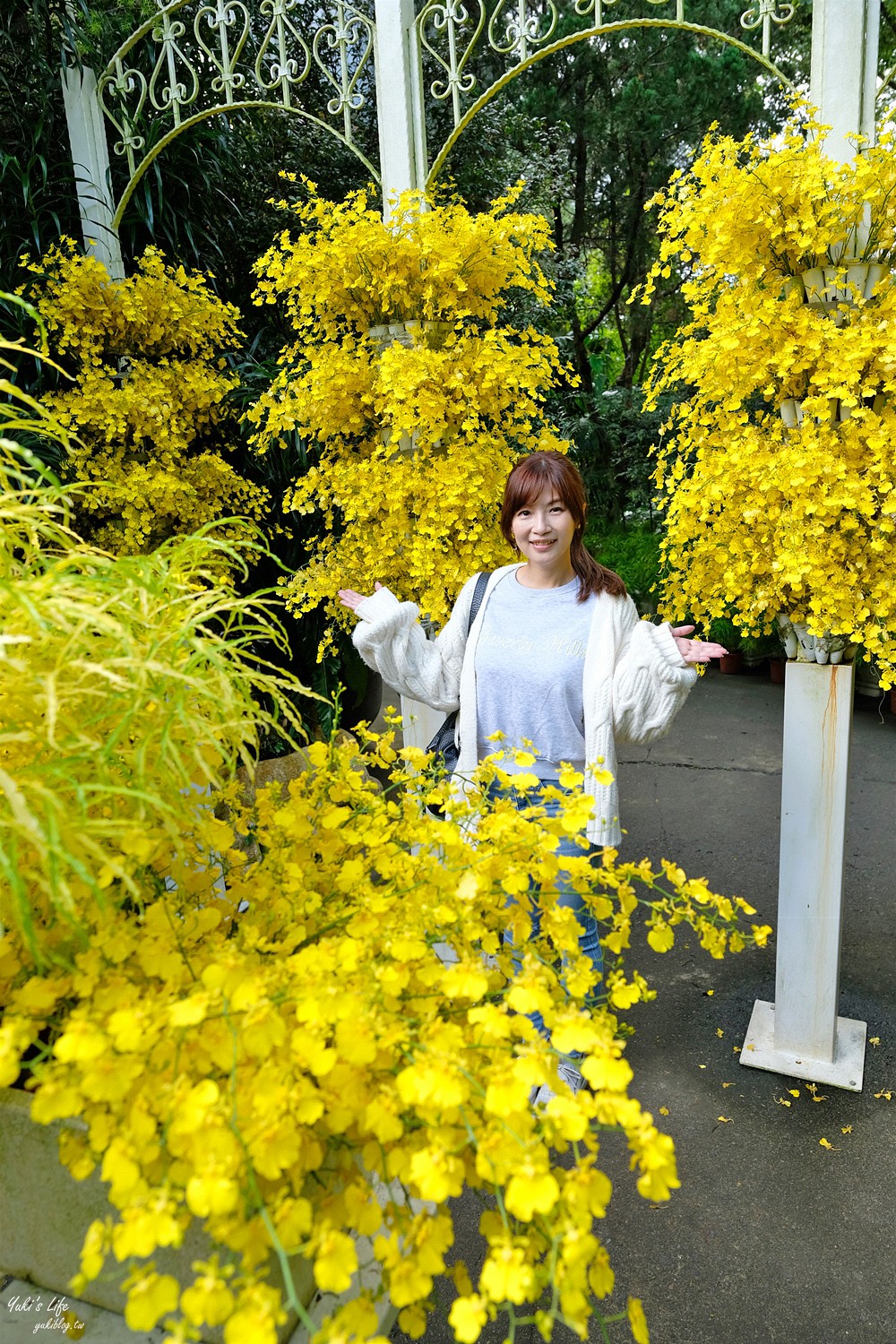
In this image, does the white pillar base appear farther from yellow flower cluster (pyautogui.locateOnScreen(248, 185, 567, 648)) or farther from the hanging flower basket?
yellow flower cluster (pyautogui.locateOnScreen(248, 185, 567, 648))

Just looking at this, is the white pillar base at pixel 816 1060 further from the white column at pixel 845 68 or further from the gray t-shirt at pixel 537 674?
the white column at pixel 845 68

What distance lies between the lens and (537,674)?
6.64 ft

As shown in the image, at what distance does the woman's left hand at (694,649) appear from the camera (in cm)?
184

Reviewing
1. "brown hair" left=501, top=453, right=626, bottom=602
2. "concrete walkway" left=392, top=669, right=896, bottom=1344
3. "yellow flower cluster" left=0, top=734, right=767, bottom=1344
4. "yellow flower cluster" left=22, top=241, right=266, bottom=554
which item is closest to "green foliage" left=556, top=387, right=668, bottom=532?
"yellow flower cluster" left=22, top=241, right=266, bottom=554

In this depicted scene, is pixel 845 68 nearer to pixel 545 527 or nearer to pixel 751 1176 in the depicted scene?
pixel 545 527

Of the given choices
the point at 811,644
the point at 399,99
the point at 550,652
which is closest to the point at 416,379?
the point at 550,652

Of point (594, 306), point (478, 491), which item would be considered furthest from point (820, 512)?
point (594, 306)

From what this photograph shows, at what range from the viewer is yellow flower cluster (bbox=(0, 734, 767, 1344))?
1.93ft

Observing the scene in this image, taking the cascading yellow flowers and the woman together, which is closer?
the cascading yellow flowers

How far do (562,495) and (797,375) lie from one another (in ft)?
1.95

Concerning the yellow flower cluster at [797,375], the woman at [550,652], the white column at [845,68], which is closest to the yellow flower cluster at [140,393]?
the woman at [550,652]

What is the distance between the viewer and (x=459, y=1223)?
1.95 metres

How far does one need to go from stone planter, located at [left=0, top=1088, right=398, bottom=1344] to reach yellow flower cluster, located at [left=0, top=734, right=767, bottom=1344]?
0.13 feet

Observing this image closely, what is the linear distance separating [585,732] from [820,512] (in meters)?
0.69
